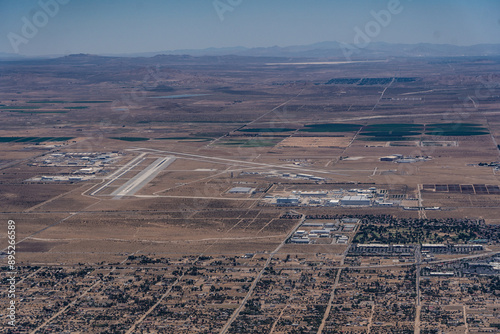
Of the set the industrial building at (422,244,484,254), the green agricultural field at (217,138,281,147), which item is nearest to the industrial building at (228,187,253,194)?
the industrial building at (422,244,484,254)

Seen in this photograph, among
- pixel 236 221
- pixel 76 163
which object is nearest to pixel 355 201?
pixel 236 221

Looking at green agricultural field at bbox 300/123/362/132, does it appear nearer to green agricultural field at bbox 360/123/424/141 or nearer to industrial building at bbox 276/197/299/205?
green agricultural field at bbox 360/123/424/141

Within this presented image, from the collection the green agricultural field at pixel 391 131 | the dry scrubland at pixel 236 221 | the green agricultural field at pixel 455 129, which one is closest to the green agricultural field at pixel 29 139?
the dry scrubland at pixel 236 221

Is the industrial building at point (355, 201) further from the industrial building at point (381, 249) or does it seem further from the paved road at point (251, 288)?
the industrial building at point (381, 249)

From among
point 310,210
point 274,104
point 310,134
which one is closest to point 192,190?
point 310,210

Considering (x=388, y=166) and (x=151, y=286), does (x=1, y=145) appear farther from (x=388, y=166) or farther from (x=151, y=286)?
(x=151, y=286)

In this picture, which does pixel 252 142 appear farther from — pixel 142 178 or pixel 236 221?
pixel 236 221

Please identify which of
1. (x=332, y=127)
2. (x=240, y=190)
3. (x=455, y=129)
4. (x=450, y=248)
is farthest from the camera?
(x=332, y=127)
